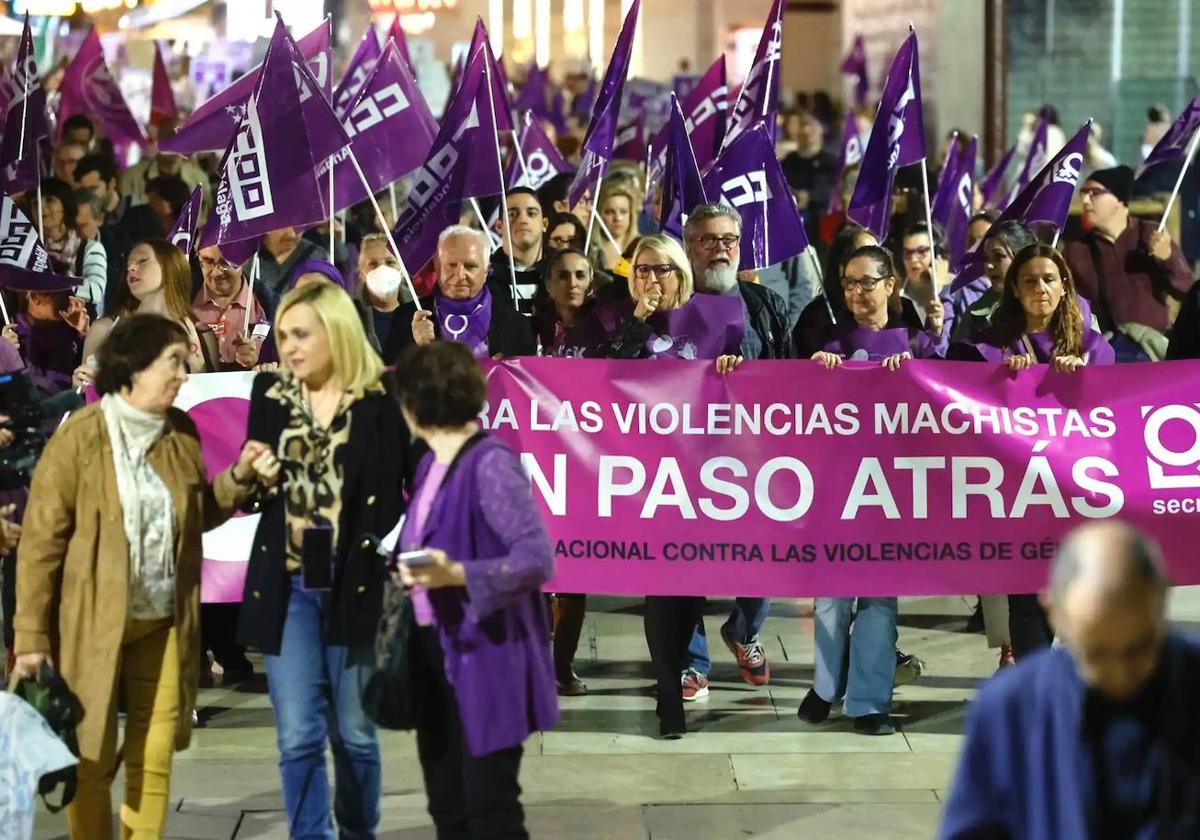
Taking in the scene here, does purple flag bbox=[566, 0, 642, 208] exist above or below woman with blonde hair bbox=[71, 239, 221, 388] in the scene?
above

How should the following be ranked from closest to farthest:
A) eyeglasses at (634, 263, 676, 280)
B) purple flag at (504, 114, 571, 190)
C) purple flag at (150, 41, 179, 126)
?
eyeglasses at (634, 263, 676, 280) → purple flag at (504, 114, 571, 190) → purple flag at (150, 41, 179, 126)

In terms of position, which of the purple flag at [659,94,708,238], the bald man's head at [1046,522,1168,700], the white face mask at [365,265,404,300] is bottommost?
the bald man's head at [1046,522,1168,700]

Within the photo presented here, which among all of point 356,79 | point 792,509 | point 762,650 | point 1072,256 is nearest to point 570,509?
point 792,509

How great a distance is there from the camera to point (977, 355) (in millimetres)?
8469

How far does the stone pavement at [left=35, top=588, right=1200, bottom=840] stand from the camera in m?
7.18

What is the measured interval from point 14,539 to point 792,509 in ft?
10.2

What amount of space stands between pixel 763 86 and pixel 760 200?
901mm

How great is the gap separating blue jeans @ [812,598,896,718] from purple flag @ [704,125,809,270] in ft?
7.77

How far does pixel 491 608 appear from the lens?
17.7 feet

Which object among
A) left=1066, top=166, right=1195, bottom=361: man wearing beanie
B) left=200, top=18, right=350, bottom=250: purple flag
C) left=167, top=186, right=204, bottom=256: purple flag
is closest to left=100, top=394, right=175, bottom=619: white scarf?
left=200, top=18, right=350, bottom=250: purple flag

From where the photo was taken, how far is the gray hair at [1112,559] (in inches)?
135

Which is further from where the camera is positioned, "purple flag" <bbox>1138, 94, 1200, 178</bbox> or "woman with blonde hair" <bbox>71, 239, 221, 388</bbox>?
"purple flag" <bbox>1138, 94, 1200, 178</bbox>

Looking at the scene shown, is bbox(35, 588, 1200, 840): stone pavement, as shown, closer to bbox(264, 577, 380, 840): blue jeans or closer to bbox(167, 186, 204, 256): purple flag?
bbox(264, 577, 380, 840): blue jeans

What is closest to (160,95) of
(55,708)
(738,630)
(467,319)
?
(467,319)
